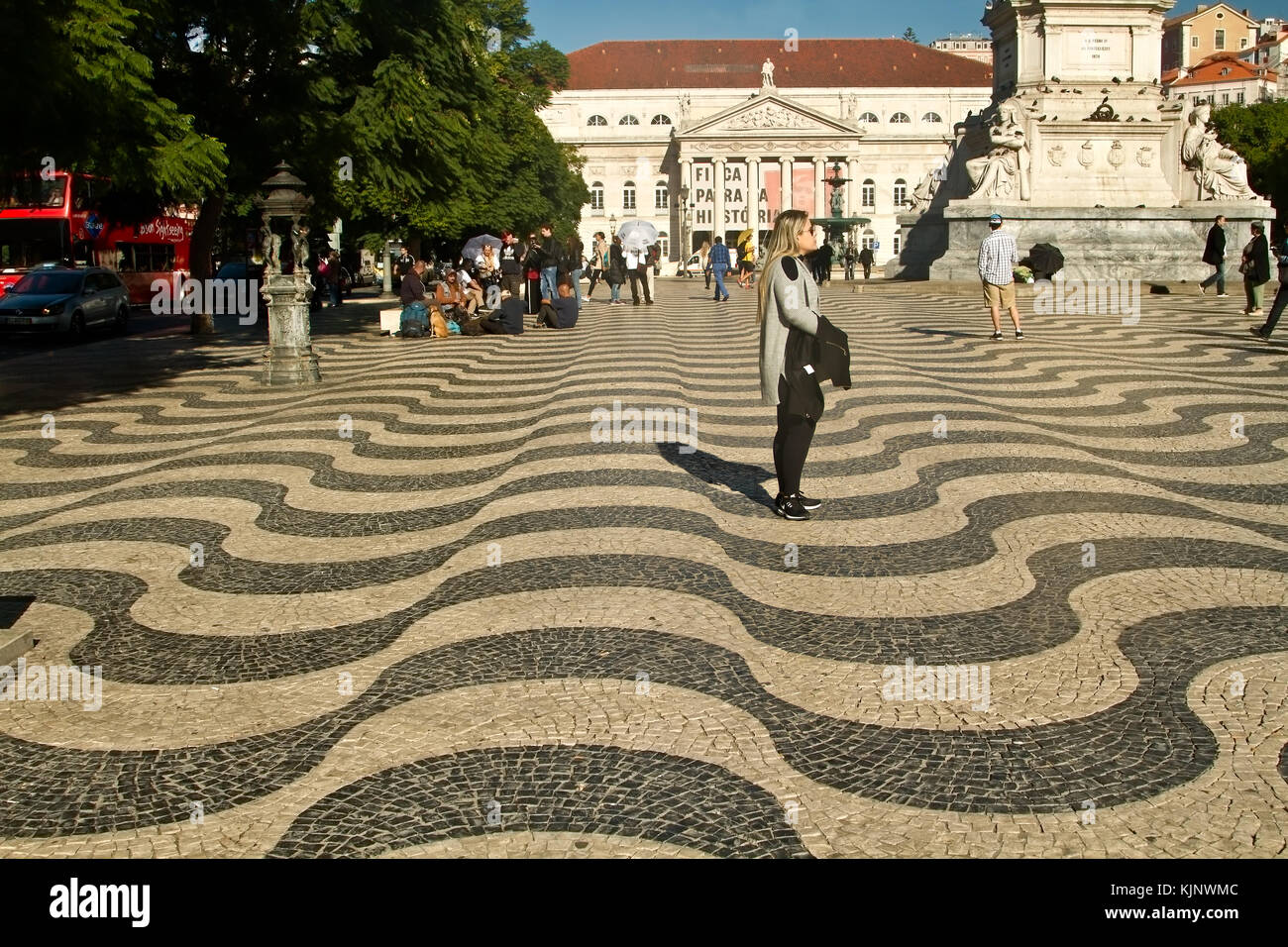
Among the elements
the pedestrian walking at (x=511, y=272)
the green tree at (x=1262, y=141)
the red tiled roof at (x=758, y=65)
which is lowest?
the pedestrian walking at (x=511, y=272)

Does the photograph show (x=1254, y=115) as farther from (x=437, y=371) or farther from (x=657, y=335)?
(x=437, y=371)

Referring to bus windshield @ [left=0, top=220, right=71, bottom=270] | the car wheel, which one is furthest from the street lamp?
the car wheel

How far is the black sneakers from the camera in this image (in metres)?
7.11

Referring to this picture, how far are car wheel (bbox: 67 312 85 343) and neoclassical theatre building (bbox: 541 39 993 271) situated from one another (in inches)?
3433

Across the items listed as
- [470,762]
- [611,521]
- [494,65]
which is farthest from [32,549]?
[494,65]

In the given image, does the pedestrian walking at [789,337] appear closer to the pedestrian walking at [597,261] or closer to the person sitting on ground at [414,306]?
the person sitting on ground at [414,306]

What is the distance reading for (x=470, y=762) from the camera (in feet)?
12.5

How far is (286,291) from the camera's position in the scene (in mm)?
14414

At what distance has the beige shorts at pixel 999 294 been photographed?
55.3 ft

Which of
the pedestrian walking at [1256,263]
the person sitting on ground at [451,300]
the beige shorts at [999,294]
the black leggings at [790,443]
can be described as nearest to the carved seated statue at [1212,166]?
the pedestrian walking at [1256,263]

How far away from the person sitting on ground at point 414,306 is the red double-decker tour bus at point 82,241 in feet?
20.3
